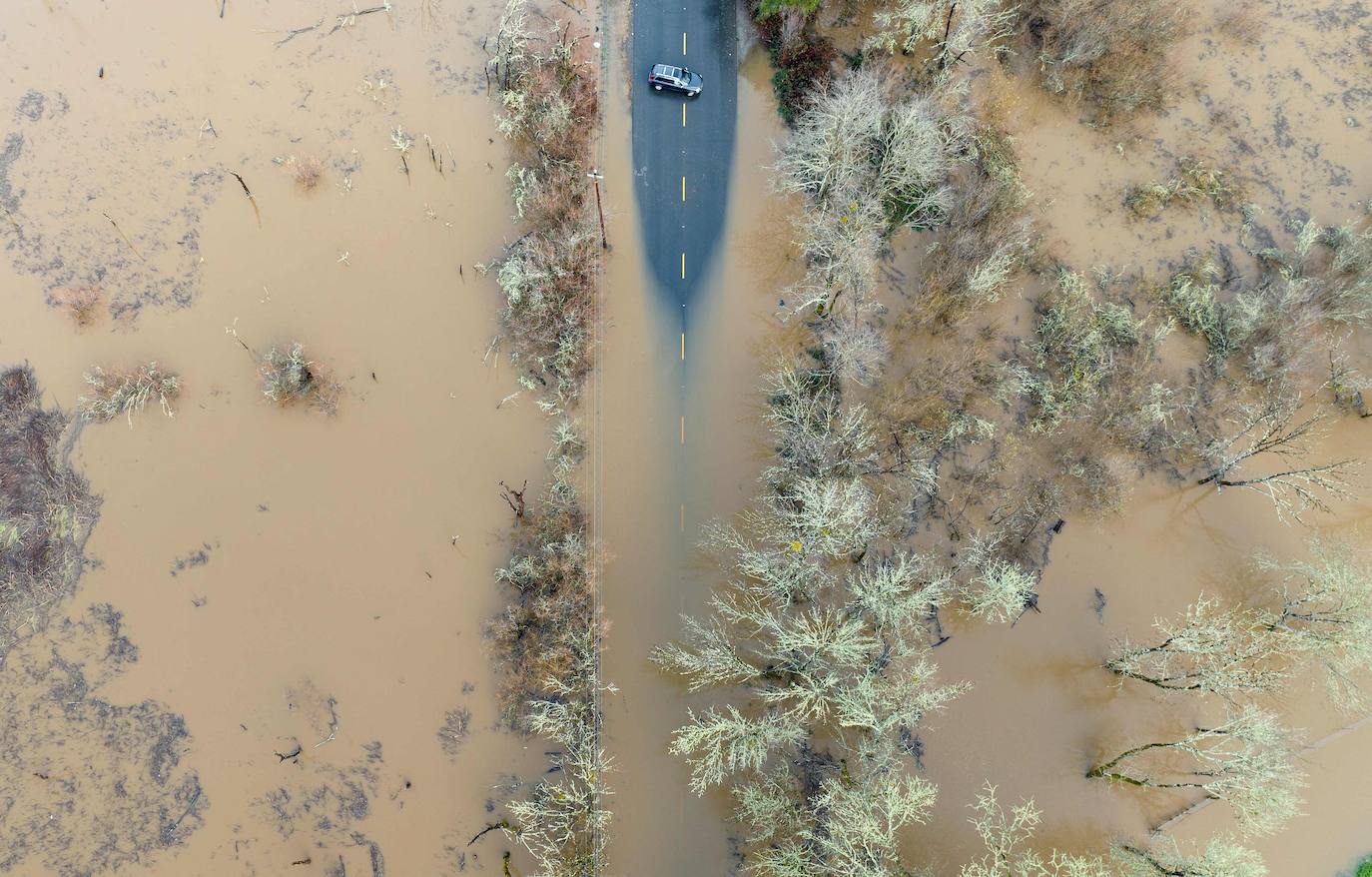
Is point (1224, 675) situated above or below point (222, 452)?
below

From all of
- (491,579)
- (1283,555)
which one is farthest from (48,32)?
(1283,555)

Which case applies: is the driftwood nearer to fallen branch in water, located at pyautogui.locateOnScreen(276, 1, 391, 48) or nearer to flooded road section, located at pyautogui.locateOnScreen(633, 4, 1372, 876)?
flooded road section, located at pyautogui.locateOnScreen(633, 4, 1372, 876)

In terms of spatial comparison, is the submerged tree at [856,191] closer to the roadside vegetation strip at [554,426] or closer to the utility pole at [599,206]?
the utility pole at [599,206]

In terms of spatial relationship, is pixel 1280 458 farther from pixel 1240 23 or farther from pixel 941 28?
pixel 941 28

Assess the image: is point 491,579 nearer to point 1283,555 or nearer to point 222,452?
point 222,452

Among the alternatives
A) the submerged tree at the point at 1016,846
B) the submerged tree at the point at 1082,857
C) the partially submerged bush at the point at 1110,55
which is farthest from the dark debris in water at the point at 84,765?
the partially submerged bush at the point at 1110,55

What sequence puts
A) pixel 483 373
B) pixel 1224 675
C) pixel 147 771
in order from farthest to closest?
1. pixel 483 373
2. pixel 147 771
3. pixel 1224 675

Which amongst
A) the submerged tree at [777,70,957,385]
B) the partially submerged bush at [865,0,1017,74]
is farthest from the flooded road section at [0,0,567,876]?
the partially submerged bush at [865,0,1017,74]
